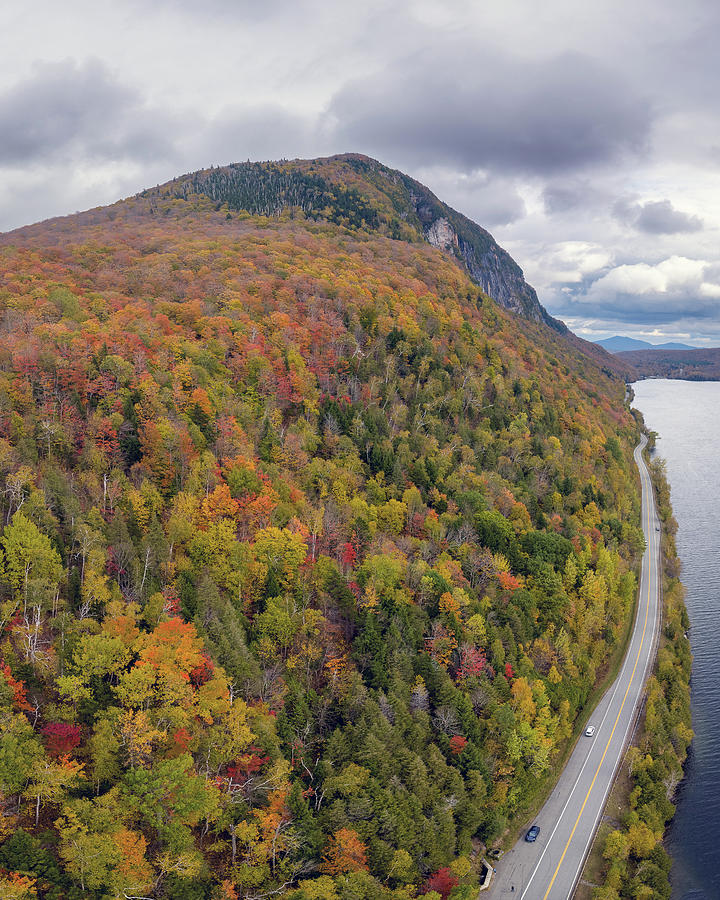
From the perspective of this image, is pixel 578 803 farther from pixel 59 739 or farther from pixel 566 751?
pixel 59 739

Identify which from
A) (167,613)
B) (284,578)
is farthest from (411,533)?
(167,613)

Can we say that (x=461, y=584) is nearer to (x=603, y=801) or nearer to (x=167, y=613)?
(x=603, y=801)

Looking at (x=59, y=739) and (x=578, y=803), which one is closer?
(x=59, y=739)

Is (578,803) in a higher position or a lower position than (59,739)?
lower

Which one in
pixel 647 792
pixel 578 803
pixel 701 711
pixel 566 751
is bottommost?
pixel 578 803

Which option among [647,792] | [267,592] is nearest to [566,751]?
Answer: [647,792]

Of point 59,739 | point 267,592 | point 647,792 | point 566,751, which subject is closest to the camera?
point 59,739

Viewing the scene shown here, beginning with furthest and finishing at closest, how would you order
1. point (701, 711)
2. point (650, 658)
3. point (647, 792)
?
point (650, 658) < point (701, 711) < point (647, 792)

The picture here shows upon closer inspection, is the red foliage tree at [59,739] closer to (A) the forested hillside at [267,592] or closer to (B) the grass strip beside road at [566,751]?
(A) the forested hillside at [267,592]
